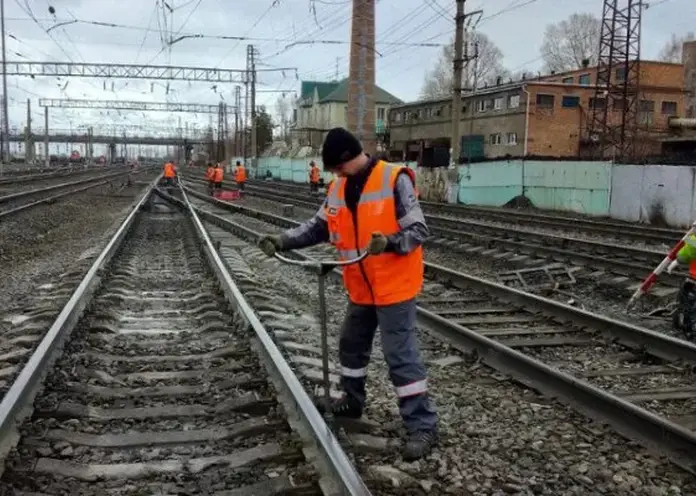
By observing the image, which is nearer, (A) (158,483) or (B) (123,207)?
(A) (158,483)

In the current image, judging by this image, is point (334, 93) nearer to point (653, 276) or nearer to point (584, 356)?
point (653, 276)

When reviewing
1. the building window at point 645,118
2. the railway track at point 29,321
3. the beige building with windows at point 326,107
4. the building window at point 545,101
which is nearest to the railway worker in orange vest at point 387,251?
the railway track at point 29,321

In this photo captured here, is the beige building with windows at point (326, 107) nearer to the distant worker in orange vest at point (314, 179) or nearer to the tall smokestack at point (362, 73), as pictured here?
the distant worker in orange vest at point (314, 179)

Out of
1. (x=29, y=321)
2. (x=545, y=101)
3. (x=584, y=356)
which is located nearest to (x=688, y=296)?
(x=584, y=356)

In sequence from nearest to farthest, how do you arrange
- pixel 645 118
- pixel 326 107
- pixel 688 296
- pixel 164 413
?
pixel 164 413 → pixel 688 296 → pixel 645 118 → pixel 326 107

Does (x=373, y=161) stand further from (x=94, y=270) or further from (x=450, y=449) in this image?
(x=94, y=270)

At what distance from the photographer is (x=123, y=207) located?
91.2 feet

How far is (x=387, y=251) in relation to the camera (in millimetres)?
4090

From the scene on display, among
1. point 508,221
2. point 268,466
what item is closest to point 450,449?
point 268,466

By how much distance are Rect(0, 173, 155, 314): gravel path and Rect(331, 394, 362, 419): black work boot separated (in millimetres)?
5437

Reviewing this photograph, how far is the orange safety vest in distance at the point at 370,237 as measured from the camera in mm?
4145

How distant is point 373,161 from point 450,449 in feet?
5.87

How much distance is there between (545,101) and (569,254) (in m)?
44.7

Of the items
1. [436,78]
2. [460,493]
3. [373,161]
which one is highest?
[436,78]
